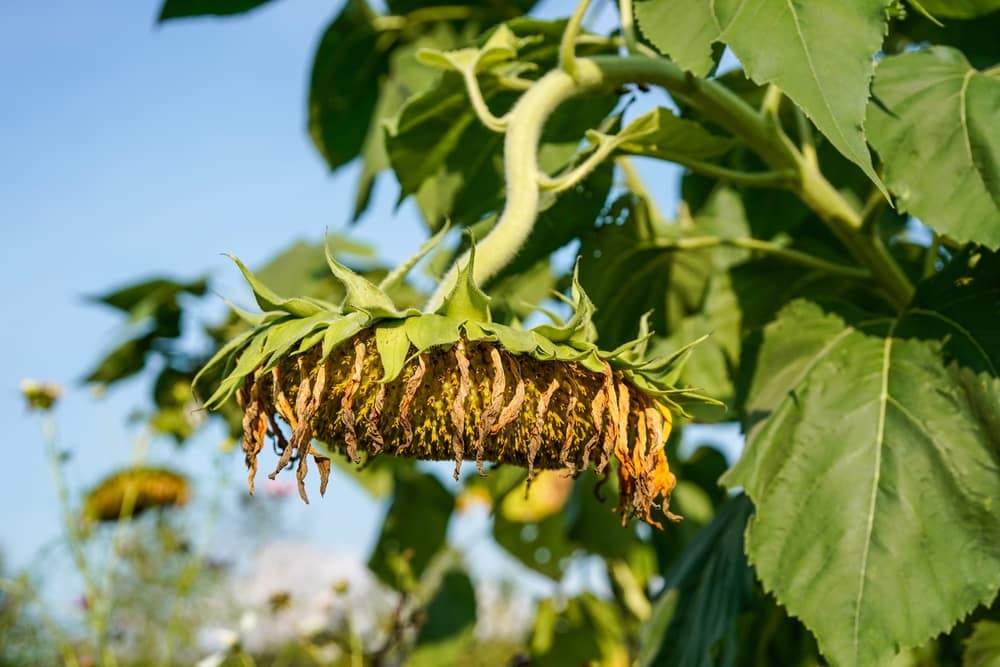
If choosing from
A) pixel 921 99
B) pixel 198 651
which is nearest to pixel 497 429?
pixel 921 99

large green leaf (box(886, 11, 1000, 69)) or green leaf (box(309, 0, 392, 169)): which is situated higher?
large green leaf (box(886, 11, 1000, 69))

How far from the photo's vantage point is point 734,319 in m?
2.20

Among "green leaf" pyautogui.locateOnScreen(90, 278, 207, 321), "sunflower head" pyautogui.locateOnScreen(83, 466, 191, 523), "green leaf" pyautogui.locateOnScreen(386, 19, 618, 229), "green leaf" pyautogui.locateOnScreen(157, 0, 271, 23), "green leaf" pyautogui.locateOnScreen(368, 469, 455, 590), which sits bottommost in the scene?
"sunflower head" pyautogui.locateOnScreen(83, 466, 191, 523)

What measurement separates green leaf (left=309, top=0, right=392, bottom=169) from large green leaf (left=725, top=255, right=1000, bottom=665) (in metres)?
1.65

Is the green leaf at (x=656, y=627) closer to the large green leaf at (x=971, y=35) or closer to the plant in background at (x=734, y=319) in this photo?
the plant in background at (x=734, y=319)

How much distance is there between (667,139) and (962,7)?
0.59 meters

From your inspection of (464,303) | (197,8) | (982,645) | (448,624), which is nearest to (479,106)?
(464,303)

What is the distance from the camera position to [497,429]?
4.02 feet

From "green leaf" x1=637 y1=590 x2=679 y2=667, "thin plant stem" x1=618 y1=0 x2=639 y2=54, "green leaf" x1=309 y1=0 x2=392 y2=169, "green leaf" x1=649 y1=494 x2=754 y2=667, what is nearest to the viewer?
"thin plant stem" x1=618 y1=0 x2=639 y2=54

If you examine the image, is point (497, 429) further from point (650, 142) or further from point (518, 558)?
point (518, 558)

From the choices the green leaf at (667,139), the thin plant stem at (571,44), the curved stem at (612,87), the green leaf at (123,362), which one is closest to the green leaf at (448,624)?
the green leaf at (123,362)

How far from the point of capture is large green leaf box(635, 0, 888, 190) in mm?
1196

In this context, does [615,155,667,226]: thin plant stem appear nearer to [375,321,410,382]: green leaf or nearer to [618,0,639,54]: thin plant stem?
[618,0,639,54]: thin plant stem

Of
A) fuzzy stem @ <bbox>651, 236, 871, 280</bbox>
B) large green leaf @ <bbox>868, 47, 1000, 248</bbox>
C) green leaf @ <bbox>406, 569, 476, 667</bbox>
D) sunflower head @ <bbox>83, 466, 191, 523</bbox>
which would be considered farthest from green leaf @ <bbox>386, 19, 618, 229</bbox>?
sunflower head @ <bbox>83, 466, 191, 523</bbox>
